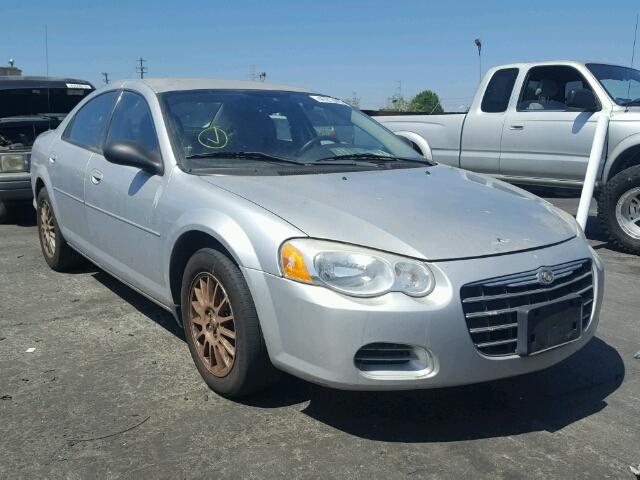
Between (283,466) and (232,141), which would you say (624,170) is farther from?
(283,466)

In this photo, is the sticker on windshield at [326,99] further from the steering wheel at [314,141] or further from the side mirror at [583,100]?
the side mirror at [583,100]

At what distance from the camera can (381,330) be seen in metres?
2.78

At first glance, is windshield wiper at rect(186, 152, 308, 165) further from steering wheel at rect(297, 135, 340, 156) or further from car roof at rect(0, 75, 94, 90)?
car roof at rect(0, 75, 94, 90)

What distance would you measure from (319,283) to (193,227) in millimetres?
869

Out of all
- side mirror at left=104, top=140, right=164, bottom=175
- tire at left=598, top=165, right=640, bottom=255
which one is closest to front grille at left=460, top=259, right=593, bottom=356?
side mirror at left=104, top=140, right=164, bottom=175

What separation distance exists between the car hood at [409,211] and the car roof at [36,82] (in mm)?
6045

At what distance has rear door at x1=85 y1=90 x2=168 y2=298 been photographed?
3.85m

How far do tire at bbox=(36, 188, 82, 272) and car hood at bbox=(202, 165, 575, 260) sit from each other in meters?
2.47

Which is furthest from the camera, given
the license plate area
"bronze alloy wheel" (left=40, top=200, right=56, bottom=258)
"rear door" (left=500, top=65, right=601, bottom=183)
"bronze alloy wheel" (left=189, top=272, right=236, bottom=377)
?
"rear door" (left=500, top=65, right=601, bottom=183)

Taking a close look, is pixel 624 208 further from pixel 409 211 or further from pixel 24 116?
pixel 24 116

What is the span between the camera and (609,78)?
7582 millimetres

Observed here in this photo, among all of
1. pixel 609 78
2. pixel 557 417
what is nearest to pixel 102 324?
pixel 557 417

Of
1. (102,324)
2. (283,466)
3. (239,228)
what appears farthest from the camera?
(102,324)

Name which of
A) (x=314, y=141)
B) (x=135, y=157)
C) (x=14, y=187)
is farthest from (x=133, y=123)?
(x=14, y=187)
